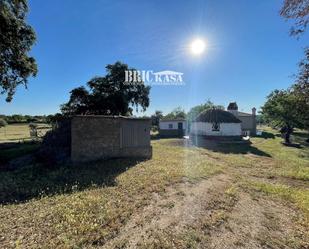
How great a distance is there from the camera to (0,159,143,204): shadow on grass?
6248 mm

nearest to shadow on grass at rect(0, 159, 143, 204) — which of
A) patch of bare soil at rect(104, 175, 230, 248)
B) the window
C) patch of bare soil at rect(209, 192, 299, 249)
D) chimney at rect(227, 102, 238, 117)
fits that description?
patch of bare soil at rect(104, 175, 230, 248)

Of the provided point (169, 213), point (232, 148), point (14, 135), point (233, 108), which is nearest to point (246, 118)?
point (233, 108)

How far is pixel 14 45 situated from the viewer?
13.5 metres

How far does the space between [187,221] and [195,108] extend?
5192cm

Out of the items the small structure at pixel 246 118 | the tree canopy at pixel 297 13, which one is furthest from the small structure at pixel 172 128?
the tree canopy at pixel 297 13

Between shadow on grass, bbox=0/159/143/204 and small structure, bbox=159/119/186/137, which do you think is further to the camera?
small structure, bbox=159/119/186/137

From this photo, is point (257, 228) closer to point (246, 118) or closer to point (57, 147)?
point (57, 147)

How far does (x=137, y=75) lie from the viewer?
2692 cm

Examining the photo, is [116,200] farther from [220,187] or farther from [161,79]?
[161,79]

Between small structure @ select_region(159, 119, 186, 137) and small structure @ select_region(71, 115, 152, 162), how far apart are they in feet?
65.1

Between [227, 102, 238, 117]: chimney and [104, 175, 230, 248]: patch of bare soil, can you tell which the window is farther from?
[104, 175, 230, 248]: patch of bare soil

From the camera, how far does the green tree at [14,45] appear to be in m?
12.4

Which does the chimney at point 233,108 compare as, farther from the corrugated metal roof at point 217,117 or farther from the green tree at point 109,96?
the green tree at point 109,96

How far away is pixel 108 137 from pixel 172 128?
74.1 ft
